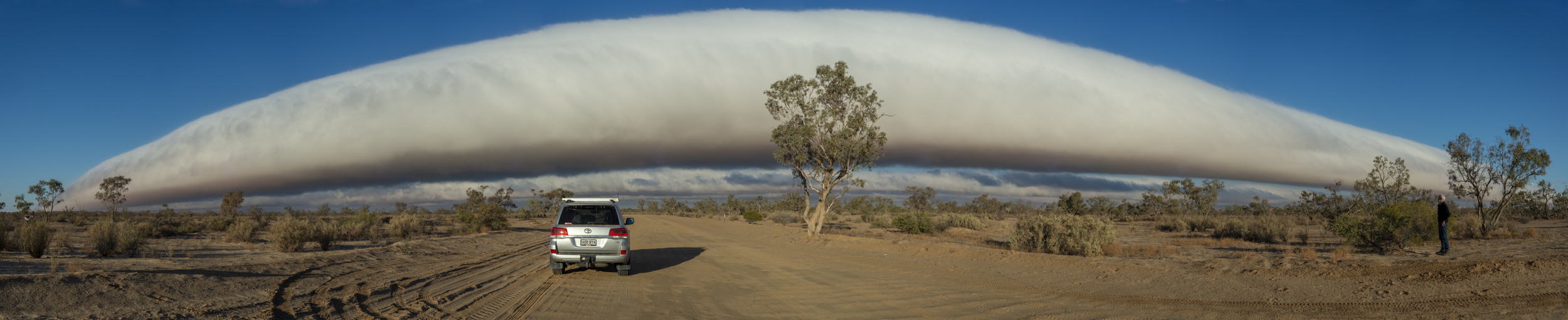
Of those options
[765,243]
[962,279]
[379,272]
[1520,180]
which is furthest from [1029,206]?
[379,272]

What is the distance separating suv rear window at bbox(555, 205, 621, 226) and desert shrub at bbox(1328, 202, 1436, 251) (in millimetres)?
20623

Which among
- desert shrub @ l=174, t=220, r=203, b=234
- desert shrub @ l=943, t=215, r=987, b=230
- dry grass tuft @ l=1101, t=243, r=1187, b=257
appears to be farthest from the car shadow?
desert shrub @ l=943, t=215, r=987, b=230

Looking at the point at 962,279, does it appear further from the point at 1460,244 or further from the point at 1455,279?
the point at 1460,244

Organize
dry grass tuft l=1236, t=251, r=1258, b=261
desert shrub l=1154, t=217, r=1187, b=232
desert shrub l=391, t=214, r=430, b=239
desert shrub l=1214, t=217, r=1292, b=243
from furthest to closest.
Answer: desert shrub l=1154, t=217, r=1187, b=232
desert shrub l=391, t=214, r=430, b=239
desert shrub l=1214, t=217, r=1292, b=243
dry grass tuft l=1236, t=251, r=1258, b=261

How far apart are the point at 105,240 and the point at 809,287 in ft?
53.9

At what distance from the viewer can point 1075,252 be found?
19.4 metres

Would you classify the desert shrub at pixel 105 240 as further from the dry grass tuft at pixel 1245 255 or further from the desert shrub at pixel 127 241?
the dry grass tuft at pixel 1245 255

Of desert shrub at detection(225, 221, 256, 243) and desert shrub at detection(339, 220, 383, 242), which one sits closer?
desert shrub at detection(225, 221, 256, 243)

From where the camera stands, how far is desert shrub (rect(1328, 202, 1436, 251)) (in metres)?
16.8

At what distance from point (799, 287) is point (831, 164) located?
1714 centimetres

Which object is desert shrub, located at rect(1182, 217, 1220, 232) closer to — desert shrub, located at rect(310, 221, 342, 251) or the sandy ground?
the sandy ground

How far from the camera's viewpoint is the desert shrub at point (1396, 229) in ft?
55.2

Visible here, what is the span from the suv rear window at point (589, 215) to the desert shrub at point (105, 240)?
35.0ft

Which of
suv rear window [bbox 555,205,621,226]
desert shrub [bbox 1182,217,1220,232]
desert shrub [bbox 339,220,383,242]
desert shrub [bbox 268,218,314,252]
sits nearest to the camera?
suv rear window [bbox 555,205,621,226]
